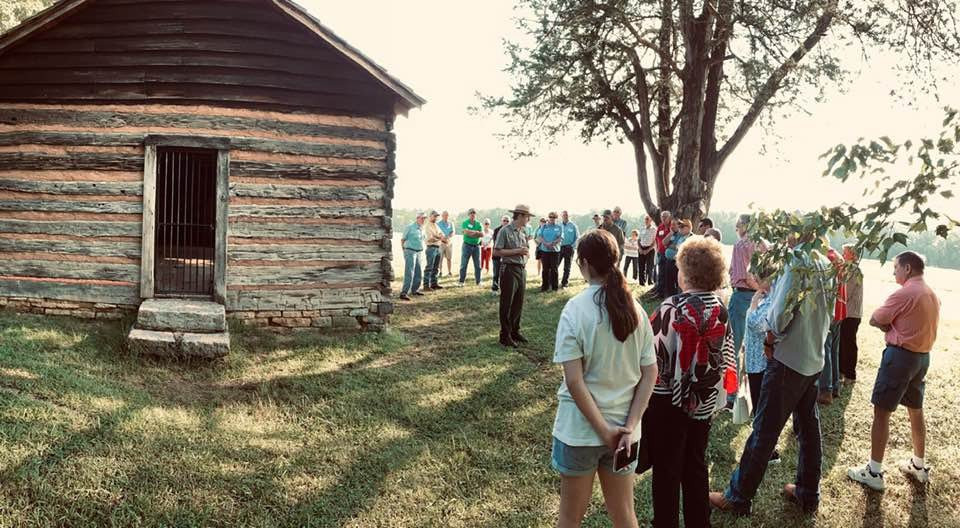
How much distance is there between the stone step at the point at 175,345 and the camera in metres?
8.02

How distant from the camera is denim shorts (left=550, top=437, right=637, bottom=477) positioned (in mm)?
3107

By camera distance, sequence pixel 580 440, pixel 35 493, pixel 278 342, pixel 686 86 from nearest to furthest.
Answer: pixel 580 440, pixel 35 493, pixel 278 342, pixel 686 86

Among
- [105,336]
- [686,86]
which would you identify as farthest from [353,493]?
[686,86]

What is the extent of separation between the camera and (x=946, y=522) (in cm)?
486

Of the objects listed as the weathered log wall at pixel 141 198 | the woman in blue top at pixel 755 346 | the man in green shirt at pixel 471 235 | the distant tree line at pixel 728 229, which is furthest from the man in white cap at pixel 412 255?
the distant tree line at pixel 728 229

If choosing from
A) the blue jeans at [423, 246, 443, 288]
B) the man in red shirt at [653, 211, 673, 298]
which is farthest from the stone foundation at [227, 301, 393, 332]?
the man in red shirt at [653, 211, 673, 298]

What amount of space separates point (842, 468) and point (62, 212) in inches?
417

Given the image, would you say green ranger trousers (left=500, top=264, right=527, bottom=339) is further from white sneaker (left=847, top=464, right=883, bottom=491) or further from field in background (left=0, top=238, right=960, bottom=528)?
white sneaker (left=847, top=464, right=883, bottom=491)

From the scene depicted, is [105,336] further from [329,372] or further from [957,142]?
[957,142]

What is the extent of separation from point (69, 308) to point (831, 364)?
416 inches

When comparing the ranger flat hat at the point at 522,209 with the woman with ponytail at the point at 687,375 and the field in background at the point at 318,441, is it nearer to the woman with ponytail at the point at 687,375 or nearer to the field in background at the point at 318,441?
the field in background at the point at 318,441

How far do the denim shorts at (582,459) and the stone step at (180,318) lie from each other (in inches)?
269

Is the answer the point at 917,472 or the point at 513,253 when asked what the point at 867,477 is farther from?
the point at 513,253

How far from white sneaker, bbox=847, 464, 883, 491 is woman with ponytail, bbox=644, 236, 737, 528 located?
253 cm
